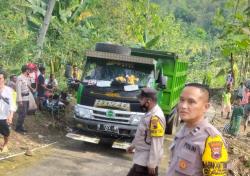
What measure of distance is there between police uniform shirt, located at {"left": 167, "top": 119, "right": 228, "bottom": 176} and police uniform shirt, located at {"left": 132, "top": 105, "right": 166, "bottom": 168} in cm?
Answer: 185

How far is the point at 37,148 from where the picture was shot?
32.8 feet

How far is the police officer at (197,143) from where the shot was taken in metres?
2.88

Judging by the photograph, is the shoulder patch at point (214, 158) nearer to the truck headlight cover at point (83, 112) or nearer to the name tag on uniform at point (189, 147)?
the name tag on uniform at point (189, 147)

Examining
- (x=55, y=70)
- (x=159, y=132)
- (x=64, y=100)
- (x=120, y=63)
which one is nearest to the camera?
(x=159, y=132)

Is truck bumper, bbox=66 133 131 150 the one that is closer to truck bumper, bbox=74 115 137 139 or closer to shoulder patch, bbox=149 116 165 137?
truck bumper, bbox=74 115 137 139

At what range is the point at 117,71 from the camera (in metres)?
10.7

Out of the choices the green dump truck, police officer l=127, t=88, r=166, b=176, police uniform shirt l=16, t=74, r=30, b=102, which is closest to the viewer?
police officer l=127, t=88, r=166, b=176

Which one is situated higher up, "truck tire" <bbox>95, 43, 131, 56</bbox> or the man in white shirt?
"truck tire" <bbox>95, 43, 131, 56</bbox>

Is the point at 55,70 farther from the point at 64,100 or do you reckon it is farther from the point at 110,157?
the point at 110,157

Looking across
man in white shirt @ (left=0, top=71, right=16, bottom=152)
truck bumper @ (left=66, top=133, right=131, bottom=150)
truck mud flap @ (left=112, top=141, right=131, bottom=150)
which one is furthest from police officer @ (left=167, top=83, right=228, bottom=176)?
truck bumper @ (left=66, top=133, right=131, bottom=150)

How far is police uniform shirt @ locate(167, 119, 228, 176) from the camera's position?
2.87m

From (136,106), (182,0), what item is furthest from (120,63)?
(182,0)

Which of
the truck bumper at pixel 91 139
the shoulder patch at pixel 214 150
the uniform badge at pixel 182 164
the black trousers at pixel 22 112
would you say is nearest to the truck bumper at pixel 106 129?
the truck bumper at pixel 91 139

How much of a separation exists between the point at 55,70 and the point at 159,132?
1351cm
